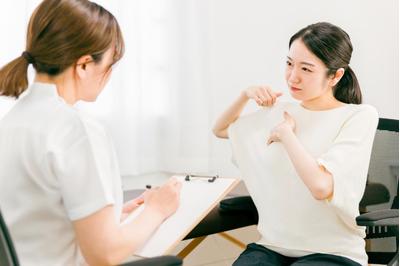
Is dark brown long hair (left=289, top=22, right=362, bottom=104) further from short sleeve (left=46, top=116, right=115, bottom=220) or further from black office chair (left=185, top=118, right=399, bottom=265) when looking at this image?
short sleeve (left=46, top=116, right=115, bottom=220)

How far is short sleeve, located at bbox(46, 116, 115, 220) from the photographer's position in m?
0.99

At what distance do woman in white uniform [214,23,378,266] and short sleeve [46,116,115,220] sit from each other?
0.63m

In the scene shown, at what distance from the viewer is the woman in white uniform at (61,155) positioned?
0.99 m

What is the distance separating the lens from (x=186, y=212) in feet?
4.77

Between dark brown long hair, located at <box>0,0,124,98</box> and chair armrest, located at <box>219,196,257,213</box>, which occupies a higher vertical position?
dark brown long hair, located at <box>0,0,124,98</box>

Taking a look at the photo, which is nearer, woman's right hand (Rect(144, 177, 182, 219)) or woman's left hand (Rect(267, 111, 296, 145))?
woman's right hand (Rect(144, 177, 182, 219))

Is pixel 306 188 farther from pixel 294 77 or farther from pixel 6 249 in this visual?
pixel 6 249

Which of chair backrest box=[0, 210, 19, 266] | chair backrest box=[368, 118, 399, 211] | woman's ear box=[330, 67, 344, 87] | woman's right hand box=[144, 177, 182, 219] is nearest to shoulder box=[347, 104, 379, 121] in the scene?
woman's ear box=[330, 67, 344, 87]

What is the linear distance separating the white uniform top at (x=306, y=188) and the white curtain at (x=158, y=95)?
1245 mm

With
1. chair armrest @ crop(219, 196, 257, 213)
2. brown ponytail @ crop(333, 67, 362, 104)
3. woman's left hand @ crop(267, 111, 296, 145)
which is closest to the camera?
woman's left hand @ crop(267, 111, 296, 145)

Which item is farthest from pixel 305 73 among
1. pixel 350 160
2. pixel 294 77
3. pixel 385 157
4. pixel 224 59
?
pixel 224 59

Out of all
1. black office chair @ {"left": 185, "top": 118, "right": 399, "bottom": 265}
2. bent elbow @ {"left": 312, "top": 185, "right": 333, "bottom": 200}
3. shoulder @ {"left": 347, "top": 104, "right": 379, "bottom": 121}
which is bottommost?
black office chair @ {"left": 185, "top": 118, "right": 399, "bottom": 265}

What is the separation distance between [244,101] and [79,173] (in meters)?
0.83

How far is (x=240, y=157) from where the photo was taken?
1690 millimetres
